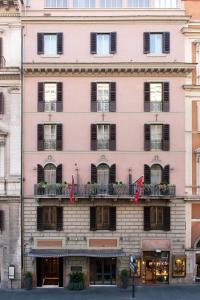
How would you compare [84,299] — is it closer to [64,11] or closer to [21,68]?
[21,68]

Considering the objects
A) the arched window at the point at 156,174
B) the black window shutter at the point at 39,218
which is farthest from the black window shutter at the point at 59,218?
the arched window at the point at 156,174

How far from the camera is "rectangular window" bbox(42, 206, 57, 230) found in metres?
41.5

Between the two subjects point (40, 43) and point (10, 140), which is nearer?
point (10, 140)

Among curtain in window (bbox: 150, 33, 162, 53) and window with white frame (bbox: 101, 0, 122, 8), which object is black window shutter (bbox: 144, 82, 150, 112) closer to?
curtain in window (bbox: 150, 33, 162, 53)

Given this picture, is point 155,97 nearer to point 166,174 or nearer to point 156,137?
point 156,137

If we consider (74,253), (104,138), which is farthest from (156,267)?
(104,138)

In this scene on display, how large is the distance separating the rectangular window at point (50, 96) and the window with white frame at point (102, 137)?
14.1ft

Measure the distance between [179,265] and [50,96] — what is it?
1791 cm

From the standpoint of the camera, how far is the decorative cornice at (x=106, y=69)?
41.4 metres

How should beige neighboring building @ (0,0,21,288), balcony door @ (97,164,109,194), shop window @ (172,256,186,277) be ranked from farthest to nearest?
balcony door @ (97,164,109,194) < beige neighboring building @ (0,0,21,288) < shop window @ (172,256,186,277)

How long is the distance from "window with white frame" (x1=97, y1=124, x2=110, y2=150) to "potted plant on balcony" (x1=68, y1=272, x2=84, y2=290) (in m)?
10.6

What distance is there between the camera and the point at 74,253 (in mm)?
40375

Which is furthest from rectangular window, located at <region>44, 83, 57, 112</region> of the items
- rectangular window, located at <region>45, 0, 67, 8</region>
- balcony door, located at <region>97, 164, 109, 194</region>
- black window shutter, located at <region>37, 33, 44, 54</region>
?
rectangular window, located at <region>45, 0, 67, 8</region>

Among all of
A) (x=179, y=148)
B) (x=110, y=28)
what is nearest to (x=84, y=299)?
(x=179, y=148)
